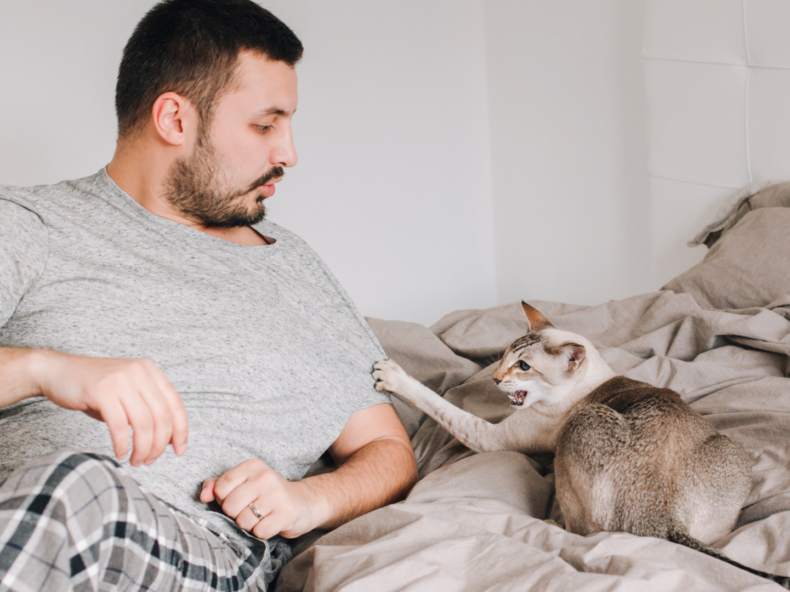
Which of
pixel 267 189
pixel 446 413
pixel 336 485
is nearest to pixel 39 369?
pixel 336 485

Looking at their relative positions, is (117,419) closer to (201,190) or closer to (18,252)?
(18,252)

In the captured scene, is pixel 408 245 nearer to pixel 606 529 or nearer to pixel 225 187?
pixel 225 187

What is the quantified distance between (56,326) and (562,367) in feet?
2.84

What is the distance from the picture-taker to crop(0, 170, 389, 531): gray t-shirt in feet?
3.14

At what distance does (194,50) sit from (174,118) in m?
0.12

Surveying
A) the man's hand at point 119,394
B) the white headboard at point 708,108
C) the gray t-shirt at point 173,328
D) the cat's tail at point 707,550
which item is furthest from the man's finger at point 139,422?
the white headboard at point 708,108

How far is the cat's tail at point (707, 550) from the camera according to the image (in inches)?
29.9

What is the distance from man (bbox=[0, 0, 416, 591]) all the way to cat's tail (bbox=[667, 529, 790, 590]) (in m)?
0.47

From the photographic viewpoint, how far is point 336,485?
107 centimetres

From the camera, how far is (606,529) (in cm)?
94

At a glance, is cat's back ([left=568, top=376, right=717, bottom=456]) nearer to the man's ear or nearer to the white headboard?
the man's ear

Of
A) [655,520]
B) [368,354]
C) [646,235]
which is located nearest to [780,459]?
[655,520]

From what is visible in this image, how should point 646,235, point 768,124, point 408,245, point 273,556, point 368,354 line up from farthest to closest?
point 408,245 → point 646,235 → point 768,124 → point 368,354 → point 273,556

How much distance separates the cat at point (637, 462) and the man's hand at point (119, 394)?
23.3 inches
